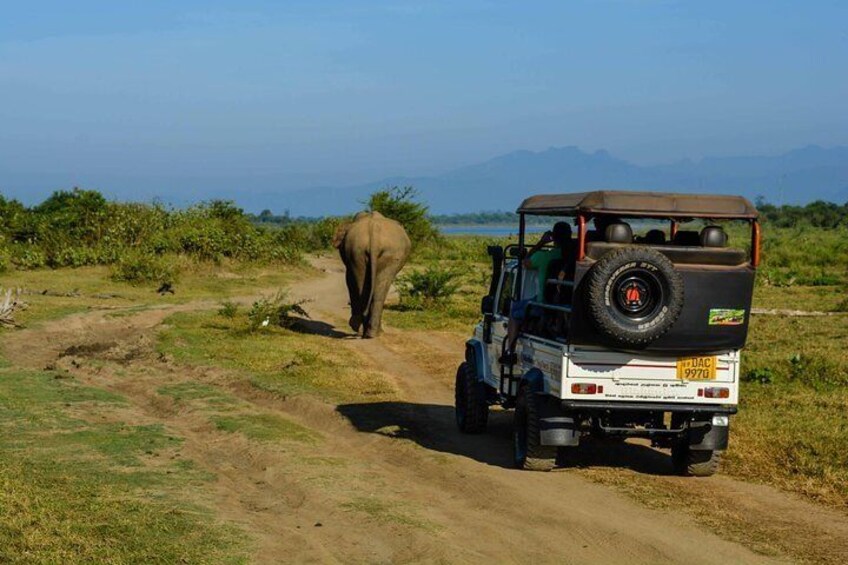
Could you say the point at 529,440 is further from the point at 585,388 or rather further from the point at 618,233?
the point at 618,233

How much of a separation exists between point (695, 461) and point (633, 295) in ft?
6.71

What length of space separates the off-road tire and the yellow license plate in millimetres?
809

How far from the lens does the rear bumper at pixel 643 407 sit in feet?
36.9

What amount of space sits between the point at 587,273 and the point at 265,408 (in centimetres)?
666

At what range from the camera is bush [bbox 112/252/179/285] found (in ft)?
113

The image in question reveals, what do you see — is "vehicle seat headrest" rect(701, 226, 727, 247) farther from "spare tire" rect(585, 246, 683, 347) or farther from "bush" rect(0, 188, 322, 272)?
"bush" rect(0, 188, 322, 272)

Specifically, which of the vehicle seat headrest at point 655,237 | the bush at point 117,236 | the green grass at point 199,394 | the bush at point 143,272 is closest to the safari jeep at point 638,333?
the vehicle seat headrest at point 655,237

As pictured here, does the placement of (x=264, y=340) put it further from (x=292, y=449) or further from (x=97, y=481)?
(x=97, y=481)

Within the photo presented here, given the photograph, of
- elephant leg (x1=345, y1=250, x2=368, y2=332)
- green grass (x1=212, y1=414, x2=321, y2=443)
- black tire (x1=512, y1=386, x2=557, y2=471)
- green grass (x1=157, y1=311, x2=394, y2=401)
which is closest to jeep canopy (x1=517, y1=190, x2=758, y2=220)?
black tire (x1=512, y1=386, x2=557, y2=471)

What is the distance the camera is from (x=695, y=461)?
39.0 feet

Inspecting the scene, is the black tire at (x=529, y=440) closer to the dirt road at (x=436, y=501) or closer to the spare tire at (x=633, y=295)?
the dirt road at (x=436, y=501)

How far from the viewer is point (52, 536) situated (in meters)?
8.84

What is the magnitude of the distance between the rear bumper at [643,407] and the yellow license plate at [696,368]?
0.27 metres

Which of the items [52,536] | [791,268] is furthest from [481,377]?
[791,268]
